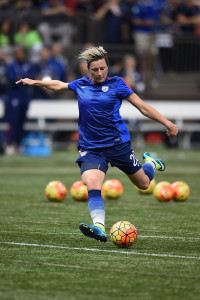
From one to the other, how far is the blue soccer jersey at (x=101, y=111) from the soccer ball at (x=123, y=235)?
3.46 feet

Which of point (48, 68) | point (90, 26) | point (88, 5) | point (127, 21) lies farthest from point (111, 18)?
point (48, 68)

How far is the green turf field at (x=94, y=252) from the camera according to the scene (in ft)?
18.9

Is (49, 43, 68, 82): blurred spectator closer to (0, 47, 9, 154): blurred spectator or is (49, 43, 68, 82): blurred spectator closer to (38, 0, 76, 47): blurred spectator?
(0, 47, 9, 154): blurred spectator

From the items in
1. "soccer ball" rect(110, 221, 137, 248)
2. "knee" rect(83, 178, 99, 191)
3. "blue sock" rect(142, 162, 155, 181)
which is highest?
"knee" rect(83, 178, 99, 191)

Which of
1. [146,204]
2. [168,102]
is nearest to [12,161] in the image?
[168,102]

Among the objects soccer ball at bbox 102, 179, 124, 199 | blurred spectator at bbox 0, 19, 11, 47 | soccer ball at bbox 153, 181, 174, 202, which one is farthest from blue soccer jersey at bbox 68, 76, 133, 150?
blurred spectator at bbox 0, 19, 11, 47

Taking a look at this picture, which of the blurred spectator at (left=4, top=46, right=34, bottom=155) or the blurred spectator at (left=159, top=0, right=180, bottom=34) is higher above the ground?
the blurred spectator at (left=159, top=0, right=180, bottom=34)

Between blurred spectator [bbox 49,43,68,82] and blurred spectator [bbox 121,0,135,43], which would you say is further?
blurred spectator [bbox 121,0,135,43]

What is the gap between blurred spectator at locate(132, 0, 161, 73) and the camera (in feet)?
84.1

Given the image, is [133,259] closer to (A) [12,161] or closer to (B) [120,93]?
(B) [120,93]

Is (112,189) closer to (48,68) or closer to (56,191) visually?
(56,191)

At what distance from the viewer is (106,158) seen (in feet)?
27.5

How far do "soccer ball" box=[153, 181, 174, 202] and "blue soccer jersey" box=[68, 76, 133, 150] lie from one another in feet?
12.4

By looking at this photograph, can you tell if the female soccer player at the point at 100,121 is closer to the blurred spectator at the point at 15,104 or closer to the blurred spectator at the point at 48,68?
the blurred spectator at the point at 15,104
